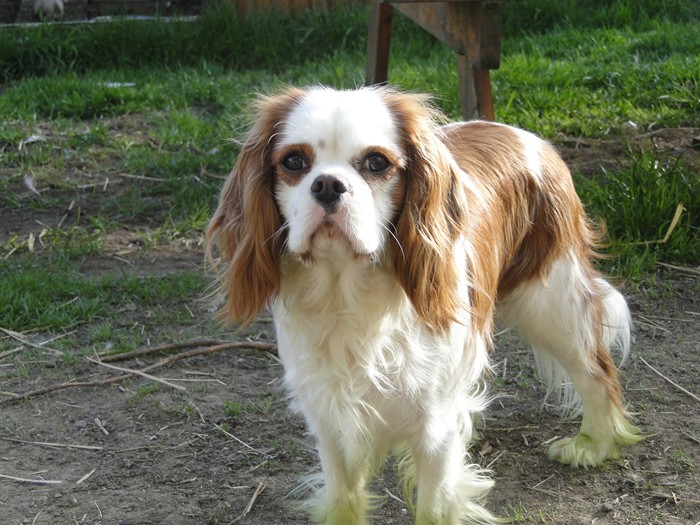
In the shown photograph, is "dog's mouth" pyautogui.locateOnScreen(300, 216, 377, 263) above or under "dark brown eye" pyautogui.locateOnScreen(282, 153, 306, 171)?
under

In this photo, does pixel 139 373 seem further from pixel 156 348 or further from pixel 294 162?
pixel 294 162

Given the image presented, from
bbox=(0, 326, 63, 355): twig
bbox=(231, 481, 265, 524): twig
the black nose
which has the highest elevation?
the black nose

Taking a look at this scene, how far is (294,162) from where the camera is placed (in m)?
2.62

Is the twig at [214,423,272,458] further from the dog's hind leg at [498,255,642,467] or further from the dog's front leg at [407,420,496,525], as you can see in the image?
the dog's hind leg at [498,255,642,467]

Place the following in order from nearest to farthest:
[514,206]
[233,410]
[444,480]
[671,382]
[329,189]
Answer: [329,189]
[444,480]
[514,206]
[233,410]
[671,382]

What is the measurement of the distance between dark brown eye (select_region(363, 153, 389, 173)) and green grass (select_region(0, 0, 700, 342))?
206 centimetres

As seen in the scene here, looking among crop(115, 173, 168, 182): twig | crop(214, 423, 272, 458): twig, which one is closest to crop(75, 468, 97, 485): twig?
crop(214, 423, 272, 458): twig

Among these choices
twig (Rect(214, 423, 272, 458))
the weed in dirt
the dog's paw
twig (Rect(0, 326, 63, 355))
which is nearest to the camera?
the dog's paw

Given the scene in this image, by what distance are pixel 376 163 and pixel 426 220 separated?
0.20m

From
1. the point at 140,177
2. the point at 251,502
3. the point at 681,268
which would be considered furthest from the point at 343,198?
the point at 140,177

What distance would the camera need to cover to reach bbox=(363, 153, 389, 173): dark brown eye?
8.54ft

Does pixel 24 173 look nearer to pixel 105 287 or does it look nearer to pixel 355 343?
pixel 105 287

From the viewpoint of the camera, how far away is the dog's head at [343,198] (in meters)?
2.54

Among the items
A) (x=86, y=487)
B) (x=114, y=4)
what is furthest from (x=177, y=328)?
(x=114, y=4)
